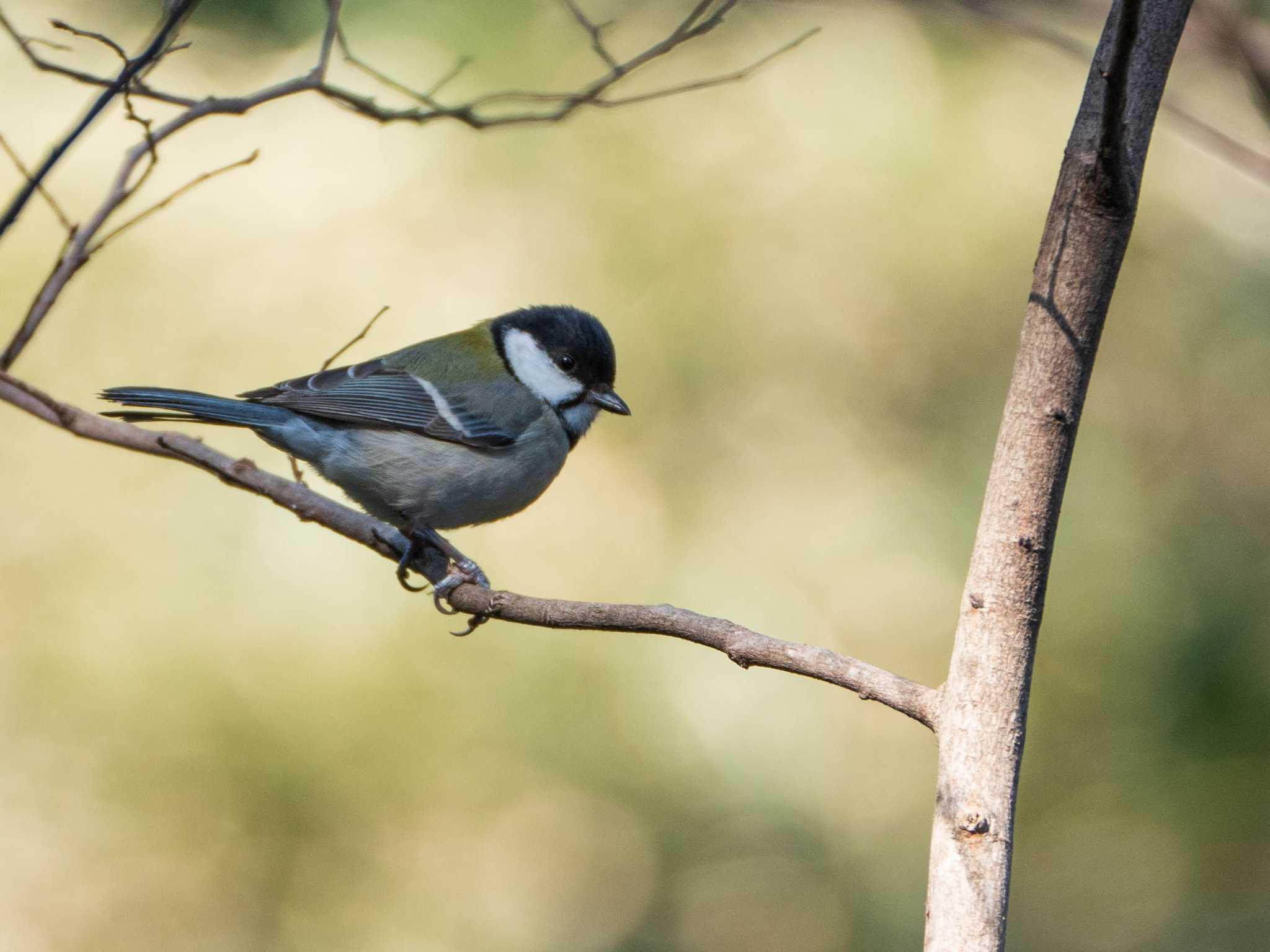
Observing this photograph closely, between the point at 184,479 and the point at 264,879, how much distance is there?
143 centimetres

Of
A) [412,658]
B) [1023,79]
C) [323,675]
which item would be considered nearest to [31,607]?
[323,675]

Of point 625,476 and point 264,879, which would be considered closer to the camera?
point 264,879

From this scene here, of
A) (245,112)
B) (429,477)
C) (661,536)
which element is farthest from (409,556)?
(661,536)

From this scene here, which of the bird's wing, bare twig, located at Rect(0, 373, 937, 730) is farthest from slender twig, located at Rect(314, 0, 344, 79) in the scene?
the bird's wing

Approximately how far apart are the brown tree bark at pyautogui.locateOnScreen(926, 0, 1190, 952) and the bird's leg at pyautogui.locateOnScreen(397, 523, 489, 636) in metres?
1.06

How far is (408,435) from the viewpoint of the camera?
319 centimetres

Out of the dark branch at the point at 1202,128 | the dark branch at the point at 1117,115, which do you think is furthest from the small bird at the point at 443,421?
the dark branch at the point at 1117,115

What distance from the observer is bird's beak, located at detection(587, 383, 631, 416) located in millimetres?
3500

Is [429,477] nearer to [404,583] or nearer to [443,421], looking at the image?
[443,421]

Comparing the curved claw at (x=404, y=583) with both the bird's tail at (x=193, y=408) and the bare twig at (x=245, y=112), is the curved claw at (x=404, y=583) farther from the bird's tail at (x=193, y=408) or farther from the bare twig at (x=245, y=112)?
the bare twig at (x=245, y=112)

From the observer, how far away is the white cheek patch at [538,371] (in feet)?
11.5

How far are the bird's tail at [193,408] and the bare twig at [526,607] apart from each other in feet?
0.59

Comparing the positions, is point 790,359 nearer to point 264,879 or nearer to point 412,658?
point 412,658

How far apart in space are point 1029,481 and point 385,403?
86.8 inches
